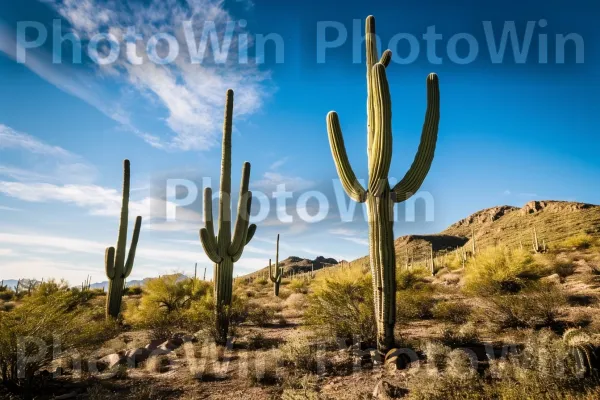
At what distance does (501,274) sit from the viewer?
12328 mm

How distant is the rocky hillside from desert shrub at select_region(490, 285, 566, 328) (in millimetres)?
18863

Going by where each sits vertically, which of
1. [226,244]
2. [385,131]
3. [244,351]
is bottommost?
[244,351]

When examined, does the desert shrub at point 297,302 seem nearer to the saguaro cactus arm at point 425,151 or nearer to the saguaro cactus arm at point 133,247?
the saguaro cactus arm at point 133,247

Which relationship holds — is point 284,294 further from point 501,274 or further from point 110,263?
point 501,274

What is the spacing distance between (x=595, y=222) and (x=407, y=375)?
1840 inches

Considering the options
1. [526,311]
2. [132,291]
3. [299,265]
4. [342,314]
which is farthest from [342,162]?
[299,265]

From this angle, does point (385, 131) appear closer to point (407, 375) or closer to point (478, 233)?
point (407, 375)

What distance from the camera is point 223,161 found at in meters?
11.5

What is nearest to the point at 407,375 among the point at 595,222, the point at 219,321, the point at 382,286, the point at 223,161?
the point at 382,286

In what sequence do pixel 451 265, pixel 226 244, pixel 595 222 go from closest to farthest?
pixel 226 244
pixel 451 265
pixel 595 222

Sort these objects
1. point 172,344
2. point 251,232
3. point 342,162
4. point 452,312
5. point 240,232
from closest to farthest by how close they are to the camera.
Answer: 1. point 342,162
2. point 172,344
3. point 452,312
4. point 240,232
5. point 251,232

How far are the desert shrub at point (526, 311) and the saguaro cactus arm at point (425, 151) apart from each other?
14.0ft

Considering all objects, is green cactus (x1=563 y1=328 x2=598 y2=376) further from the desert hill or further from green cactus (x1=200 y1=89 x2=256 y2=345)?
the desert hill

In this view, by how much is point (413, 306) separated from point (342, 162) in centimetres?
577
